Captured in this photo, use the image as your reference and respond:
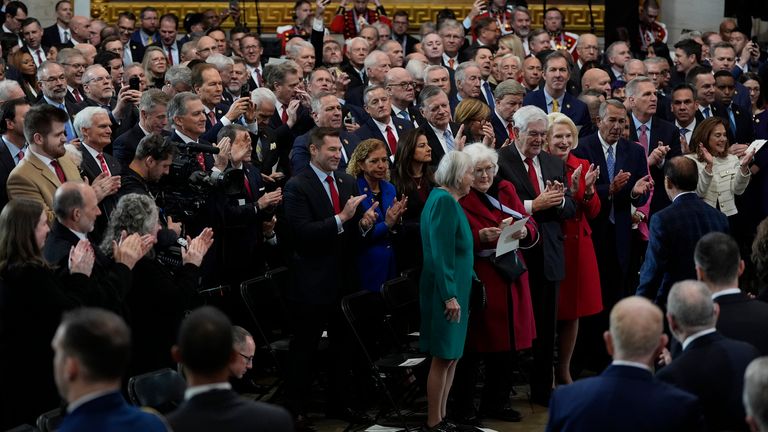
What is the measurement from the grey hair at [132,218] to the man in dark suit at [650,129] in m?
4.84

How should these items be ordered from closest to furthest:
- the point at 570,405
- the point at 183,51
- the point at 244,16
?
the point at 570,405 < the point at 183,51 < the point at 244,16

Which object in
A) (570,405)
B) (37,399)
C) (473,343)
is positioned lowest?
(473,343)

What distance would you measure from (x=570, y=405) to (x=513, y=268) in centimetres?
335

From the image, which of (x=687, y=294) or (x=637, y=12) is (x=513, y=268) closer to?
(x=687, y=294)

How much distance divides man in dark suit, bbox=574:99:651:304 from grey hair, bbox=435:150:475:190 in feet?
5.97

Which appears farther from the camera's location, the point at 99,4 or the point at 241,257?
the point at 99,4

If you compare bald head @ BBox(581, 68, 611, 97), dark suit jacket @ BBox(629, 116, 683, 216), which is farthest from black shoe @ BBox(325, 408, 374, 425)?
bald head @ BBox(581, 68, 611, 97)

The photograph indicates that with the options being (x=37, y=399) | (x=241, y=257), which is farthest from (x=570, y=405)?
(x=241, y=257)

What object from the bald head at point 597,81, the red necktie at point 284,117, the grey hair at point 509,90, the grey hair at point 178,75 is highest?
the grey hair at point 178,75

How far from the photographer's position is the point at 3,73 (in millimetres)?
10836

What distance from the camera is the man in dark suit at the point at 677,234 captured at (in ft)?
23.9

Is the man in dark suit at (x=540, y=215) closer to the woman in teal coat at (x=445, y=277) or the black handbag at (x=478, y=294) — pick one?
the black handbag at (x=478, y=294)

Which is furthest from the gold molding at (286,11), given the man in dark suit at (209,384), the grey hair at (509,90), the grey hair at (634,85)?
the man in dark suit at (209,384)

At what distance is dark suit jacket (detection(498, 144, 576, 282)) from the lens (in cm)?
831
